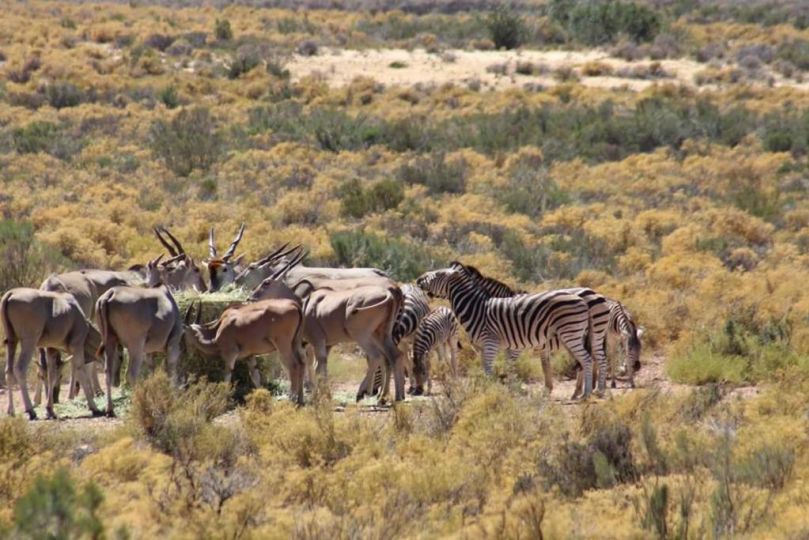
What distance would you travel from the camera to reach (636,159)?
39188mm

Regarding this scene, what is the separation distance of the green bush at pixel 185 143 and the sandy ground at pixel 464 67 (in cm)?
1337

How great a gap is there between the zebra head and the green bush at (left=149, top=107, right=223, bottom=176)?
19.8 m

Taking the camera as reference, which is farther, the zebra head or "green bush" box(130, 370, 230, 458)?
the zebra head

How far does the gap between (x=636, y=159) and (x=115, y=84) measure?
Result: 2181cm

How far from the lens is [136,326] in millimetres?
14641

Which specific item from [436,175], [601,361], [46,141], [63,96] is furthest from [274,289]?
[63,96]

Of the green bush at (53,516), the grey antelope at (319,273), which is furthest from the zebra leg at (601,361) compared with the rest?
the green bush at (53,516)

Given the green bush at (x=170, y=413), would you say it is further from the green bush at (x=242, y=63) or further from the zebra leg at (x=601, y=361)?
the green bush at (x=242, y=63)

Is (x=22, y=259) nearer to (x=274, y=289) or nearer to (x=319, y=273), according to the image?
(x=319, y=273)

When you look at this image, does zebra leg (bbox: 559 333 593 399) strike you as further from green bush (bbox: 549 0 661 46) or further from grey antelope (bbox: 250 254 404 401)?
green bush (bbox: 549 0 661 46)

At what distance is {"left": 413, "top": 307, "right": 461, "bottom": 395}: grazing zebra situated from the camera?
673 inches

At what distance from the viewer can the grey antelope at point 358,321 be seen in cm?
1578

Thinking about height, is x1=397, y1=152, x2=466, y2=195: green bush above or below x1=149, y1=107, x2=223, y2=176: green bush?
below

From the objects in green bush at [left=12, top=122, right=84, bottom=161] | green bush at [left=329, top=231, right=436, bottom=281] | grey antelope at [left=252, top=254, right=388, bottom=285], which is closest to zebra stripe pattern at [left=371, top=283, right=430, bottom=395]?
grey antelope at [left=252, top=254, right=388, bottom=285]
